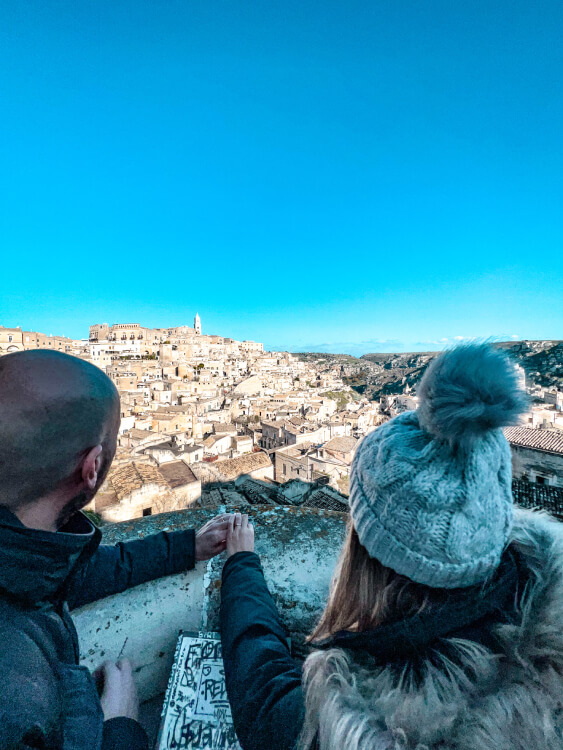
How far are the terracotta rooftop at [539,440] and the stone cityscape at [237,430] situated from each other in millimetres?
49

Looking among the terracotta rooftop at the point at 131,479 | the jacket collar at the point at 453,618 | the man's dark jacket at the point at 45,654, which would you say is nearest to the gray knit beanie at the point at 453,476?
the jacket collar at the point at 453,618

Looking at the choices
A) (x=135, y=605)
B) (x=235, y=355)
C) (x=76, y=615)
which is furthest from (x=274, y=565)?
(x=235, y=355)

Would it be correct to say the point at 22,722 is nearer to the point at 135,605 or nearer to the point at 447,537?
the point at 135,605

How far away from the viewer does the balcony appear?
65.7 inches

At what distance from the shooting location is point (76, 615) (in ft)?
5.60

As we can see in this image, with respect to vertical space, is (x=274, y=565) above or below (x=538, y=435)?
above

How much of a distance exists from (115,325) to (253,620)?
86.3m

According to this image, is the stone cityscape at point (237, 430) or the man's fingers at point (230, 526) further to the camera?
the stone cityscape at point (237, 430)

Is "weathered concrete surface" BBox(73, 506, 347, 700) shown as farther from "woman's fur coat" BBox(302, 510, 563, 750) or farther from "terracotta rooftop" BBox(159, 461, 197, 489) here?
"terracotta rooftop" BBox(159, 461, 197, 489)

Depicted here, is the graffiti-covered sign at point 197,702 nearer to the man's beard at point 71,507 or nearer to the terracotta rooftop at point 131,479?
the man's beard at point 71,507

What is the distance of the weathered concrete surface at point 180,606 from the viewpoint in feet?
5.49

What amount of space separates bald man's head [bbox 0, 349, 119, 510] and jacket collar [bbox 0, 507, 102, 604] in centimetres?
9

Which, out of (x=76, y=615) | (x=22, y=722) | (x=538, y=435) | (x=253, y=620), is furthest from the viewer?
(x=538, y=435)

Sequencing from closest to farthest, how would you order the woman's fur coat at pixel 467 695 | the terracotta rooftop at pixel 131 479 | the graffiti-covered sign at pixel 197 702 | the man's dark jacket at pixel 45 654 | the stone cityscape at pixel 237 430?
the woman's fur coat at pixel 467 695 < the man's dark jacket at pixel 45 654 < the graffiti-covered sign at pixel 197 702 < the stone cityscape at pixel 237 430 < the terracotta rooftop at pixel 131 479
